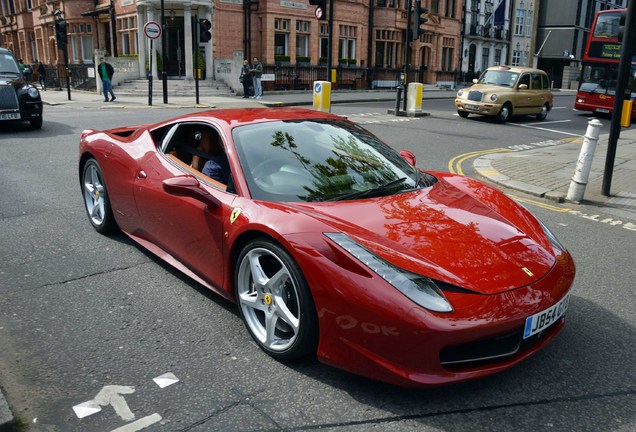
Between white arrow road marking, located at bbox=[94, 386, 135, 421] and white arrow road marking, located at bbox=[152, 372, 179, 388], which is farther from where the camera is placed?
white arrow road marking, located at bbox=[152, 372, 179, 388]

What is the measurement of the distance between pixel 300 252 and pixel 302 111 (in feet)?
6.27

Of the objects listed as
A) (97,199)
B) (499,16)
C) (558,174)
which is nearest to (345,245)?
(97,199)

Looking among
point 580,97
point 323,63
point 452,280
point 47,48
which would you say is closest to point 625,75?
point 452,280

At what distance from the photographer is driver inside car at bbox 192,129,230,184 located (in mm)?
3943

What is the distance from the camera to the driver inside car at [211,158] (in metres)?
3.94

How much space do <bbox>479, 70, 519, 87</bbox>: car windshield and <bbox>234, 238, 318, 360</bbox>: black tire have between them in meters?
18.5

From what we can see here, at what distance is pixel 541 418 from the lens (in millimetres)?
2727

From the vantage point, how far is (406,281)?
2.74 metres

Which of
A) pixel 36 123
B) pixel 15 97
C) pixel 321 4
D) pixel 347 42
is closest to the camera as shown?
pixel 15 97

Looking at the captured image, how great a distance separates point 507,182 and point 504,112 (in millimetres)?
11191

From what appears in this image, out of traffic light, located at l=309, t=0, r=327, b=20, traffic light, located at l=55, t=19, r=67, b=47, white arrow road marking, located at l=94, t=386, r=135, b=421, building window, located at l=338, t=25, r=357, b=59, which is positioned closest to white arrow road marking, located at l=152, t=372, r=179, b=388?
white arrow road marking, located at l=94, t=386, r=135, b=421

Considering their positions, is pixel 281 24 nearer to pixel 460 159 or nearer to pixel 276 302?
pixel 460 159

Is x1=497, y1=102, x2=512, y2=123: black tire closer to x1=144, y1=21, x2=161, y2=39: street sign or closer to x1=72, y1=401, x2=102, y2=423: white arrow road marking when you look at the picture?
x1=144, y1=21, x2=161, y2=39: street sign

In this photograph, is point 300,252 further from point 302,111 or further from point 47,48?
point 47,48
